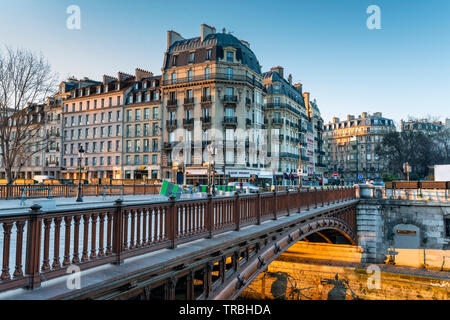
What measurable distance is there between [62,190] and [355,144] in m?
86.8

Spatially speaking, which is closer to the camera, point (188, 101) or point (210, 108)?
point (210, 108)

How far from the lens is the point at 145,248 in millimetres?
5535

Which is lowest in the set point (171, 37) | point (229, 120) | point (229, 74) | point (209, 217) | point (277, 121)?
point (209, 217)

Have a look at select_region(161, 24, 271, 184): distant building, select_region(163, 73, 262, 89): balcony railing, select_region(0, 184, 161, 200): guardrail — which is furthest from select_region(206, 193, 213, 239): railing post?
select_region(163, 73, 262, 89): balcony railing

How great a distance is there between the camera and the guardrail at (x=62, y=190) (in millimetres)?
18461

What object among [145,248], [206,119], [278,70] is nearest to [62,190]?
[145,248]

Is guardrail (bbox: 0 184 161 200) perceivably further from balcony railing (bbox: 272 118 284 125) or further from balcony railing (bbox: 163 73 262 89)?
balcony railing (bbox: 272 118 284 125)

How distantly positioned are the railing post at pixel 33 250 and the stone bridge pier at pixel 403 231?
2572cm

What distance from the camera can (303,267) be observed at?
24.1 metres

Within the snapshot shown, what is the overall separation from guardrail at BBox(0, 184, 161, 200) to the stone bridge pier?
17351 mm

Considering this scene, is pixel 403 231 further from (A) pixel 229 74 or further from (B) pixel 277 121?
(B) pixel 277 121

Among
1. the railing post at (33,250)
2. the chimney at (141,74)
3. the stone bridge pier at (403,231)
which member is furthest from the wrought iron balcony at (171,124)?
the railing post at (33,250)
